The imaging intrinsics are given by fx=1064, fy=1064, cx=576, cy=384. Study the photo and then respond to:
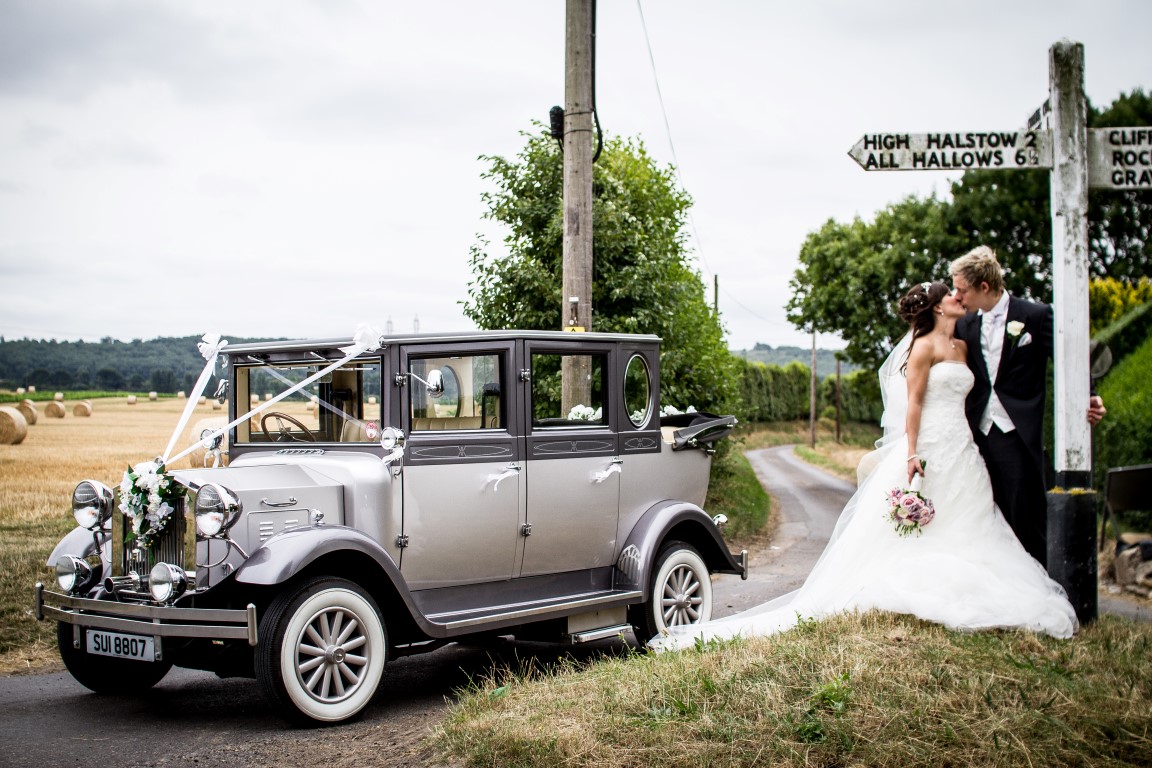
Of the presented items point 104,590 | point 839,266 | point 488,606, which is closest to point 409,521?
point 488,606

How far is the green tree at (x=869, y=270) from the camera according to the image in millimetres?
26828

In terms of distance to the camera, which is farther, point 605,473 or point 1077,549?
point 605,473

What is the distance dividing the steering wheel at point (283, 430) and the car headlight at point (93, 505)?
1.19m

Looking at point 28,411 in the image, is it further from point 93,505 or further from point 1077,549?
point 1077,549

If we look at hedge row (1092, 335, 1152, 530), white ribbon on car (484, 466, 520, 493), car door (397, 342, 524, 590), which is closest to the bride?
car door (397, 342, 524, 590)

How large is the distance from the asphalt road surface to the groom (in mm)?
2842

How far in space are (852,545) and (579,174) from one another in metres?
4.81

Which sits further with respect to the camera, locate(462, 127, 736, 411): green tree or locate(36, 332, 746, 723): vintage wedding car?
locate(462, 127, 736, 411): green tree

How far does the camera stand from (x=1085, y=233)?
647 cm

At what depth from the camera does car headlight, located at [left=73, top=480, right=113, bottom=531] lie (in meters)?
6.01

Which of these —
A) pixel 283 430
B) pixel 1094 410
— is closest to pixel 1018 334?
pixel 1094 410

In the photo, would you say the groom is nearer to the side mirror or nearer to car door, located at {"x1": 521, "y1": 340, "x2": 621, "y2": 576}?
car door, located at {"x1": 521, "y1": 340, "x2": 621, "y2": 576}

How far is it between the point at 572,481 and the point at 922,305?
249 centimetres

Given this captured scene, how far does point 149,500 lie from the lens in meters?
5.75
